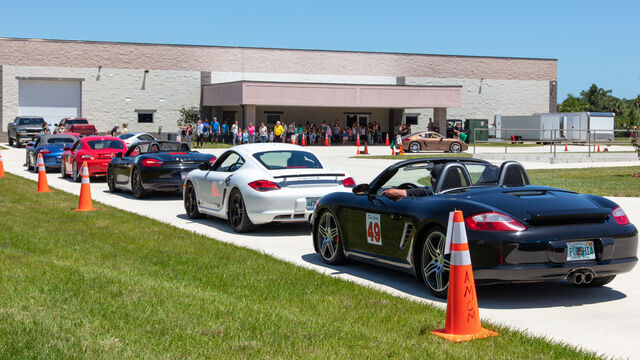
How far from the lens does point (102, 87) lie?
6069 centimetres

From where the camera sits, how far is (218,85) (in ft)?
197

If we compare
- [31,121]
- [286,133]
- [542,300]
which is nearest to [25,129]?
[31,121]

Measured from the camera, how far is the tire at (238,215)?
12.0 meters

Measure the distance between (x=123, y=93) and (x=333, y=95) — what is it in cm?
1665

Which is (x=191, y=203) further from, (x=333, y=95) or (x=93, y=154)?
(x=333, y=95)

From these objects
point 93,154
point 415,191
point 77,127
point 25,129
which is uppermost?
point 77,127

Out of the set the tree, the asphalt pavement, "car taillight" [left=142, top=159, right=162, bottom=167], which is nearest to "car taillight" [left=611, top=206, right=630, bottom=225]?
the asphalt pavement

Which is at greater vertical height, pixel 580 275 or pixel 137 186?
pixel 137 186

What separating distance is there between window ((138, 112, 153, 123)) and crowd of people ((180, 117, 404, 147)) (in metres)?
3.80

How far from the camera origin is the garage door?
5887 cm

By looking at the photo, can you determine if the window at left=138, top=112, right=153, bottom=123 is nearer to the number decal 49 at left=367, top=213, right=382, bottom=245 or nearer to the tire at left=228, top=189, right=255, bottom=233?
the tire at left=228, top=189, right=255, bottom=233

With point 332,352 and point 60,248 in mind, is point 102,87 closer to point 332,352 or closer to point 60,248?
point 60,248

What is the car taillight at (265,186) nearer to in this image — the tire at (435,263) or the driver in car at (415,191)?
the driver in car at (415,191)

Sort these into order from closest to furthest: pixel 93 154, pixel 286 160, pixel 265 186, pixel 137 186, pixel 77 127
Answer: pixel 265 186
pixel 286 160
pixel 137 186
pixel 93 154
pixel 77 127
